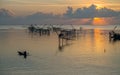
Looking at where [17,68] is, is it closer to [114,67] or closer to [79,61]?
[79,61]

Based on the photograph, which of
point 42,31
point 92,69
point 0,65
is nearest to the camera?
point 92,69

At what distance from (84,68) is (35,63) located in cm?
650

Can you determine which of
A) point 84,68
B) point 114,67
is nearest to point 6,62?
→ point 84,68

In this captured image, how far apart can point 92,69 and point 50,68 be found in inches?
176

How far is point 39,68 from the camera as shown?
33688mm

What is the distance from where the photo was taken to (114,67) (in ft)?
113

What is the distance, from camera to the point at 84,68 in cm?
3328

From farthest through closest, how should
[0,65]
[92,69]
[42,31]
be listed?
[42,31] < [0,65] < [92,69]

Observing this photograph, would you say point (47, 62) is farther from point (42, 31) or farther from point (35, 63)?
point (42, 31)

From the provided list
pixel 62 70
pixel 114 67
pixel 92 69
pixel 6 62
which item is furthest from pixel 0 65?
pixel 114 67

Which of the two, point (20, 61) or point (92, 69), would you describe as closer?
point (92, 69)

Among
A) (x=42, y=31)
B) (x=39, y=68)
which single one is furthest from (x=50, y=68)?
(x=42, y=31)

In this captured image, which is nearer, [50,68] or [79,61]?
[50,68]

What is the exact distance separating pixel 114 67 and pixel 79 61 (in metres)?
4.95
